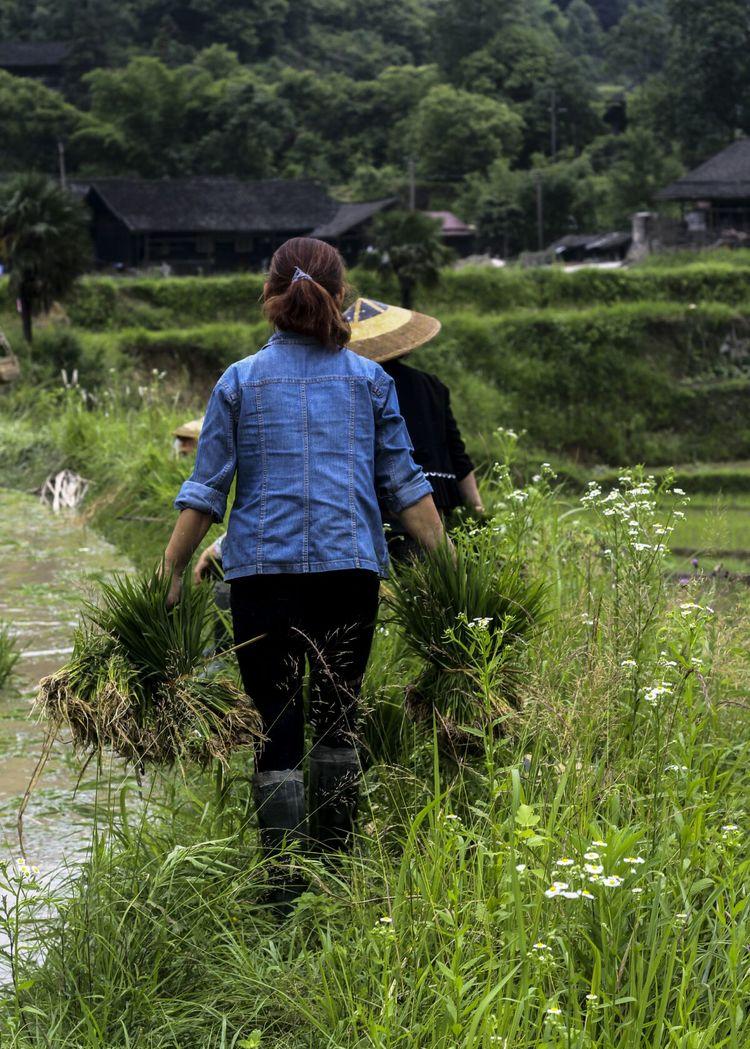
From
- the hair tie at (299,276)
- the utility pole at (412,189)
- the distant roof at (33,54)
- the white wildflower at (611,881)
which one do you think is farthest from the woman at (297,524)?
the distant roof at (33,54)

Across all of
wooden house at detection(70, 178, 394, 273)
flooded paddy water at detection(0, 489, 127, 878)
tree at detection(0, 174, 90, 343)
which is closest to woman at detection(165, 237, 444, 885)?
flooded paddy water at detection(0, 489, 127, 878)

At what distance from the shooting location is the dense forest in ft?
167

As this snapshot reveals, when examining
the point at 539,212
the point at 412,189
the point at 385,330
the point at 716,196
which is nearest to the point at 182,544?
the point at 385,330

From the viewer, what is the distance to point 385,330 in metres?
4.44

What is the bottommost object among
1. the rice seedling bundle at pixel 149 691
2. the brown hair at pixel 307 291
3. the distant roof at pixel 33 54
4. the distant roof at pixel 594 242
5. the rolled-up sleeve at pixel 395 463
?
the distant roof at pixel 594 242

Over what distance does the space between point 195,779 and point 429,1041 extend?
147 centimetres

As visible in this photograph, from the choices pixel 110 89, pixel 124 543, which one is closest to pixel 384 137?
pixel 110 89

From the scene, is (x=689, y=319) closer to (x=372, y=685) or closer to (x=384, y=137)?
(x=384, y=137)

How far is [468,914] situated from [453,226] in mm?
49701

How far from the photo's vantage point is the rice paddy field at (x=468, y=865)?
94.0 inches

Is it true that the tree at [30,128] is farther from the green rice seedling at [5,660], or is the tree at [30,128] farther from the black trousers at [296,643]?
the black trousers at [296,643]

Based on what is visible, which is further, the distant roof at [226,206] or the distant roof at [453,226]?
the distant roof at [453,226]

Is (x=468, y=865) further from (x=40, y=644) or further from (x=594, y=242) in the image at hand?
(x=594, y=242)

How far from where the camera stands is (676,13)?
5812 centimetres
